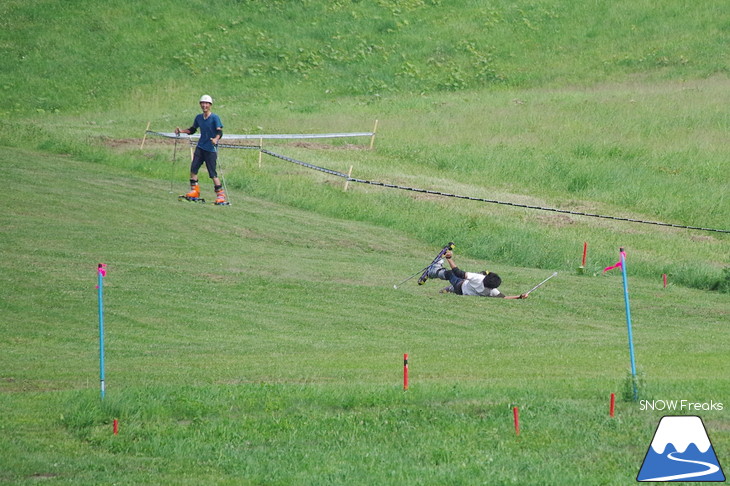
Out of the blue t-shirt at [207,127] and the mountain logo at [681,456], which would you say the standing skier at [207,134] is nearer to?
the blue t-shirt at [207,127]

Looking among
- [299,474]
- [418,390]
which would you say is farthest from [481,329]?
[299,474]

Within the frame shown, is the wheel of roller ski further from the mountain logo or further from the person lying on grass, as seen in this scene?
the mountain logo

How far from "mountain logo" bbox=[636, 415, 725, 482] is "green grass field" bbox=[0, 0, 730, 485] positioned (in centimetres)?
28

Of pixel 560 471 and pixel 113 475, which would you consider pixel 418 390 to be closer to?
pixel 560 471

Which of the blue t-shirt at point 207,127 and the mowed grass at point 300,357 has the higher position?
the blue t-shirt at point 207,127

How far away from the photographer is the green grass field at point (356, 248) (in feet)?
39.9

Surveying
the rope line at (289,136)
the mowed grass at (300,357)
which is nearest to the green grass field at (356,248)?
the mowed grass at (300,357)

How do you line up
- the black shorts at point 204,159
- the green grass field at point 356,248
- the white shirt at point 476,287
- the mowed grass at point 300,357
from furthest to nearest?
the black shorts at point 204,159
the white shirt at point 476,287
the green grass field at point 356,248
the mowed grass at point 300,357

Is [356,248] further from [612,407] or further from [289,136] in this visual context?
[289,136]

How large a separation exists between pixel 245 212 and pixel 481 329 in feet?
34.9

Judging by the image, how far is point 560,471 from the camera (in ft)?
35.7

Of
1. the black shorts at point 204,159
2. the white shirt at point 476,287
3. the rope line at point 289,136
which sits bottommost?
the white shirt at point 476,287

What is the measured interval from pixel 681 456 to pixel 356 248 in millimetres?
15802

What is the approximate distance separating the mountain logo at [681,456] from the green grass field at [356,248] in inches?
11.0
